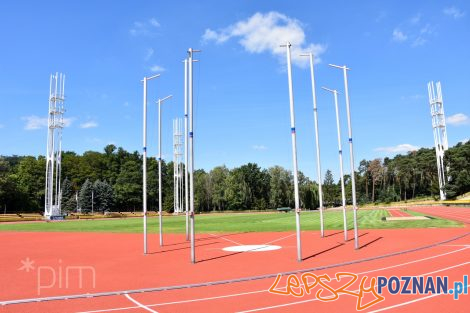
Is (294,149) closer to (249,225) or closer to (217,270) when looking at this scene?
(217,270)

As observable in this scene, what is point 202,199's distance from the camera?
382 feet

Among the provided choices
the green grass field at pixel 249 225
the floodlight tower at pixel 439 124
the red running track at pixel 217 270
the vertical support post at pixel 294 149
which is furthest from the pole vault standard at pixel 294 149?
the floodlight tower at pixel 439 124

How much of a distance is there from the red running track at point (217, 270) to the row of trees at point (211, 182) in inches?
3199

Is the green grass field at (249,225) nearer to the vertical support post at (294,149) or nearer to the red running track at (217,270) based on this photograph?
the red running track at (217,270)

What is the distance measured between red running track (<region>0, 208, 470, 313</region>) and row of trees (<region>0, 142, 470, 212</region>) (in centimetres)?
8126

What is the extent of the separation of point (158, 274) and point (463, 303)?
8.56m

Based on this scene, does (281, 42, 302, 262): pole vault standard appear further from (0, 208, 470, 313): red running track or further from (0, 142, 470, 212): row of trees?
(0, 142, 470, 212): row of trees

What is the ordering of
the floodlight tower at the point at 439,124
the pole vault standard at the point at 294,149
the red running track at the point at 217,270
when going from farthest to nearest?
the floodlight tower at the point at 439,124 → the pole vault standard at the point at 294,149 → the red running track at the point at 217,270

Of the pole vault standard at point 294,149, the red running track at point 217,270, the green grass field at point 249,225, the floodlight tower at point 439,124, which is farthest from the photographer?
the floodlight tower at point 439,124

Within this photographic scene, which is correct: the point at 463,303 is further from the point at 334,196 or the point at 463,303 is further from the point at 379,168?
the point at 334,196

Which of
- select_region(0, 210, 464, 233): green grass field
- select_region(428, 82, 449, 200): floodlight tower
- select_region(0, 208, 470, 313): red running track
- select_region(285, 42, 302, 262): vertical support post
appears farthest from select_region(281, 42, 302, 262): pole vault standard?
select_region(428, 82, 449, 200): floodlight tower

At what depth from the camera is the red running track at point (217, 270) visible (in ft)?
28.0

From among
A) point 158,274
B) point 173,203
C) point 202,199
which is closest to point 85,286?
point 158,274

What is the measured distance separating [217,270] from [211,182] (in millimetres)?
107214
